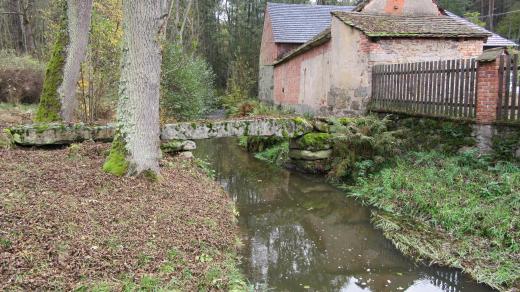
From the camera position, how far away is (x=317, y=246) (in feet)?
21.4

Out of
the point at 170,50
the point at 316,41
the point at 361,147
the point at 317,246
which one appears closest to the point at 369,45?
the point at 316,41

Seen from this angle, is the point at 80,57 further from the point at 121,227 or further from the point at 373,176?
the point at 373,176

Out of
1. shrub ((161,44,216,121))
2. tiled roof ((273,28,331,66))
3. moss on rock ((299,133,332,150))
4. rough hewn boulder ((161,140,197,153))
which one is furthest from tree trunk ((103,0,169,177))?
tiled roof ((273,28,331,66))

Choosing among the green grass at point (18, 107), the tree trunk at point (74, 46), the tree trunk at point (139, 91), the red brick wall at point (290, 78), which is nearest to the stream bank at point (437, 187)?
the tree trunk at point (139, 91)

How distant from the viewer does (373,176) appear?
9.44 meters

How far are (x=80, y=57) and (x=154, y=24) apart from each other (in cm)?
426

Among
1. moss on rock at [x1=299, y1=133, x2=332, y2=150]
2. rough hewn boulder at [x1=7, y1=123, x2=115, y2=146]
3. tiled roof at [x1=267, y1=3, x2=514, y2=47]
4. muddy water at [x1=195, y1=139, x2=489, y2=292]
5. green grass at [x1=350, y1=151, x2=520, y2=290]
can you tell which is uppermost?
tiled roof at [x1=267, y1=3, x2=514, y2=47]

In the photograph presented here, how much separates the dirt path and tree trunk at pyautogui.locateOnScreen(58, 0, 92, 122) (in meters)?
2.95

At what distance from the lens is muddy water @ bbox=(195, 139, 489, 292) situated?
17.2 feet

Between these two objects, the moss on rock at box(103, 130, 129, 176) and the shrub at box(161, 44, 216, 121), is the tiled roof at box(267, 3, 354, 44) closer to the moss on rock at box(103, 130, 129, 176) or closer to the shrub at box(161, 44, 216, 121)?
the shrub at box(161, 44, 216, 121)

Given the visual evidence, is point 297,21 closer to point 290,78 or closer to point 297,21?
point 297,21

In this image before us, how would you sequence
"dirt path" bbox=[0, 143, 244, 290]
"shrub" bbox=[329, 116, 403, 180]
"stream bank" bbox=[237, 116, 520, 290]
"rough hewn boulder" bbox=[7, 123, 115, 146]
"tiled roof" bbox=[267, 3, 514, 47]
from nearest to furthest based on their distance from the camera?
"dirt path" bbox=[0, 143, 244, 290] < "stream bank" bbox=[237, 116, 520, 290] < "rough hewn boulder" bbox=[7, 123, 115, 146] < "shrub" bbox=[329, 116, 403, 180] < "tiled roof" bbox=[267, 3, 514, 47]

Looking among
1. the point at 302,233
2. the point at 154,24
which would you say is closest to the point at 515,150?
the point at 302,233

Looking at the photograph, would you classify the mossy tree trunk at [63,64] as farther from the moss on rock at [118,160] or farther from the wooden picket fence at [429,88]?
the wooden picket fence at [429,88]
